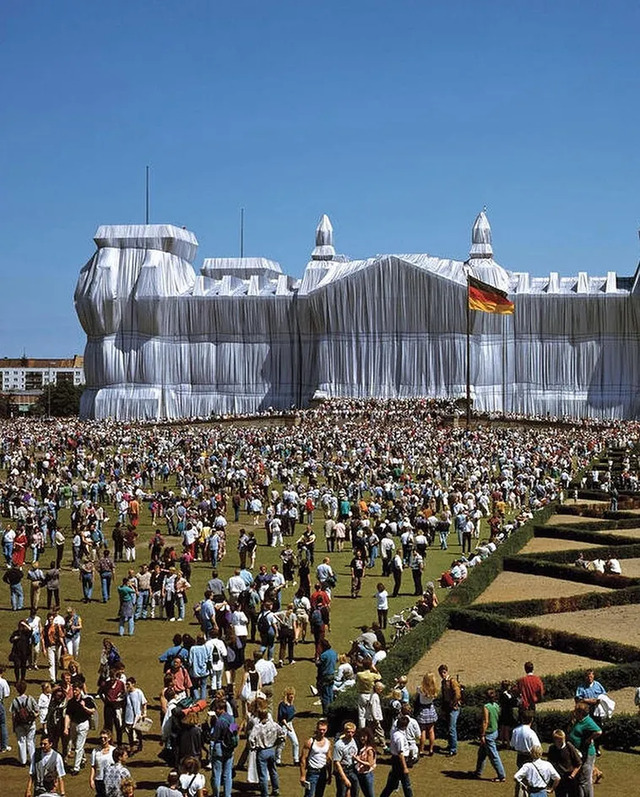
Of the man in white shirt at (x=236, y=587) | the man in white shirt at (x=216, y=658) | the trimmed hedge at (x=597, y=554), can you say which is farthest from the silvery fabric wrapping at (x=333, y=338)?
the man in white shirt at (x=216, y=658)

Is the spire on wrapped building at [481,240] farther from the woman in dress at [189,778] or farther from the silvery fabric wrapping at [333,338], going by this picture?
the woman in dress at [189,778]

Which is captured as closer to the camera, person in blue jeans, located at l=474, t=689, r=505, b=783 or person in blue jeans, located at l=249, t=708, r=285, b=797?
person in blue jeans, located at l=249, t=708, r=285, b=797

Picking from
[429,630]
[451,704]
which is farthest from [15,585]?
[451,704]

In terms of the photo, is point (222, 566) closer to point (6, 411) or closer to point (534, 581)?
point (534, 581)

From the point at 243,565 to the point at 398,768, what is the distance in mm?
12219

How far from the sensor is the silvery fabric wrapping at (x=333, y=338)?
270 feet

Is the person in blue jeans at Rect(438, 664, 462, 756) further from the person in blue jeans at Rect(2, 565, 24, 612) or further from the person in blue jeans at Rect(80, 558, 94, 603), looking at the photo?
the person in blue jeans at Rect(80, 558, 94, 603)

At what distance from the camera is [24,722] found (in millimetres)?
14070

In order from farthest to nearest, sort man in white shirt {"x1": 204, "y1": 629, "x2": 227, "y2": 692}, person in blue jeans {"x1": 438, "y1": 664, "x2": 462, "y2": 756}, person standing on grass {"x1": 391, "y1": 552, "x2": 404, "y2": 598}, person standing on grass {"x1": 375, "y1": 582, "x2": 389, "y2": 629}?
1. person standing on grass {"x1": 391, "y1": 552, "x2": 404, "y2": 598}
2. person standing on grass {"x1": 375, "y1": 582, "x2": 389, "y2": 629}
3. man in white shirt {"x1": 204, "y1": 629, "x2": 227, "y2": 692}
4. person in blue jeans {"x1": 438, "y1": 664, "x2": 462, "y2": 756}

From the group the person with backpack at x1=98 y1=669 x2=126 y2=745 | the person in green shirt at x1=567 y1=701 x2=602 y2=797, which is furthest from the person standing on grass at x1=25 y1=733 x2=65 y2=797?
the person in green shirt at x1=567 y1=701 x2=602 y2=797

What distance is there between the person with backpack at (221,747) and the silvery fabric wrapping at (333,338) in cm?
6956

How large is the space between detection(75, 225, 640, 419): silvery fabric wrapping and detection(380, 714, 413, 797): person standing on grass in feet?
228

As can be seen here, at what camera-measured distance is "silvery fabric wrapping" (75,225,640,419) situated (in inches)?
3246

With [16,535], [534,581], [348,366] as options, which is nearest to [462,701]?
[534,581]
